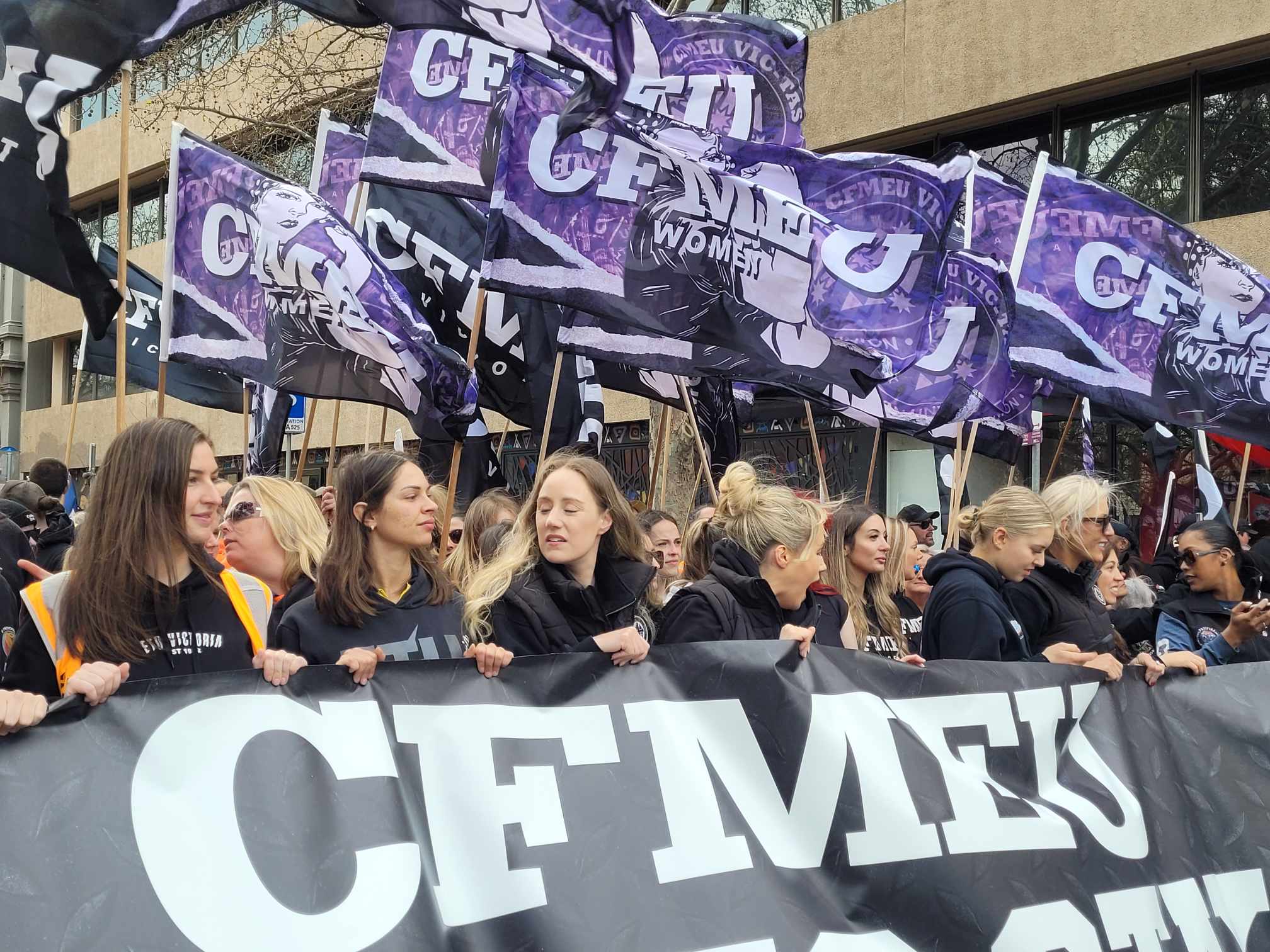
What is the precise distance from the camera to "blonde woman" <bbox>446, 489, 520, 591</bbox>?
5.80 meters

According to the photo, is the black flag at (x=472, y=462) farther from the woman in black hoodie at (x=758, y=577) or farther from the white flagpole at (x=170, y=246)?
the woman in black hoodie at (x=758, y=577)

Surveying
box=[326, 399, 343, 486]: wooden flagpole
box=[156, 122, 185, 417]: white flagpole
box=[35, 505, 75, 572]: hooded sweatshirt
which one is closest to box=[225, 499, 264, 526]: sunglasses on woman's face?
box=[326, 399, 343, 486]: wooden flagpole

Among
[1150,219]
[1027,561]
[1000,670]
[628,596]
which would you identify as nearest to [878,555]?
[1027,561]

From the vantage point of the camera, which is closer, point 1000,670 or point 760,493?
point 1000,670

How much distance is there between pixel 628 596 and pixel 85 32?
2.70 meters

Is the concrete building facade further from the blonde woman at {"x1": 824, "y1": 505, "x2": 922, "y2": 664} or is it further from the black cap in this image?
the blonde woman at {"x1": 824, "y1": 505, "x2": 922, "y2": 664}

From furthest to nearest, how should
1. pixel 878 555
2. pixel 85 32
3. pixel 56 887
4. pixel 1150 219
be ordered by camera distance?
pixel 1150 219 < pixel 878 555 < pixel 85 32 < pixel 56 887

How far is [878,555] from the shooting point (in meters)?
5.47

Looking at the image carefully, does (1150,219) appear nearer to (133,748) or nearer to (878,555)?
(878,555)

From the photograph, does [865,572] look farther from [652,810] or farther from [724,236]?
[652,810]

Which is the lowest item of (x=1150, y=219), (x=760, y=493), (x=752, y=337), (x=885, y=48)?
(x=760, y=493)

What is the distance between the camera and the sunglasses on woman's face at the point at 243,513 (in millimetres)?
4734

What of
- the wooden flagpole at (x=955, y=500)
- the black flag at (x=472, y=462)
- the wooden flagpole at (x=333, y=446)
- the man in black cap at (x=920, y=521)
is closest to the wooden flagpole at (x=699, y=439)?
the wooden flagpole at (x=955, y=500)

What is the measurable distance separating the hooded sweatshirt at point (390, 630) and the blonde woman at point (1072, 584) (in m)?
2.16
